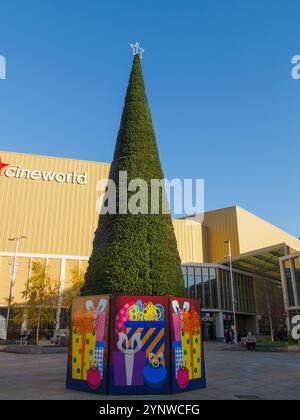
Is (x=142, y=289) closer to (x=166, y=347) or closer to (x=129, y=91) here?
(x=166, y=347)

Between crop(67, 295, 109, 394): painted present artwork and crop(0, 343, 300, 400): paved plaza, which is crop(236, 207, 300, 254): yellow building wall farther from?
crop(67, 295, 109, 394): painted present artwork

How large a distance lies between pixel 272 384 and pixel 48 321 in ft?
97.2

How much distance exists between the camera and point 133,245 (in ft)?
35.0

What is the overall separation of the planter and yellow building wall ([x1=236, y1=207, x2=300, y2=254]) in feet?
184

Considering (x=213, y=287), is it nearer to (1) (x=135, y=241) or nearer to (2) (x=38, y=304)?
(2) (x=38, y=304)

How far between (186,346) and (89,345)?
8.71ft

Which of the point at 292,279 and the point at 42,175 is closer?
the point at 292,279

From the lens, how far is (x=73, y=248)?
184ft

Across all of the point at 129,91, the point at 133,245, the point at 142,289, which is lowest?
the point at 142,289

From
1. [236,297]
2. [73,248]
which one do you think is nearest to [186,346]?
[73,248]
